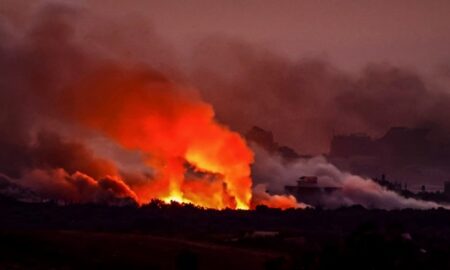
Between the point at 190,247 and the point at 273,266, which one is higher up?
the point at 190,247

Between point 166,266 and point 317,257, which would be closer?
point 317,257

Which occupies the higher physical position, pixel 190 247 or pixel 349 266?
pixel 190 247

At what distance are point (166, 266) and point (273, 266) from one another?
2393 inches

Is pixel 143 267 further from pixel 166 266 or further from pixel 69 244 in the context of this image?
pixel 69 244

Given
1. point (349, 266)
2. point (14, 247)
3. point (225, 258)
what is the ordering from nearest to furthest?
point (349, 266) < point (14, 247) < point (225, 258)

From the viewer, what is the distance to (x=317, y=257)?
108 meters

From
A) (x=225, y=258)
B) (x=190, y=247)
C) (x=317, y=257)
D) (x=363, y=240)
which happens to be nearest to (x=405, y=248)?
(x=363, y=240)

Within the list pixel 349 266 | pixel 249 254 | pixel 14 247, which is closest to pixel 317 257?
pixel 349 266

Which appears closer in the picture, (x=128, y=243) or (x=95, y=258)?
(x=95, y=258)

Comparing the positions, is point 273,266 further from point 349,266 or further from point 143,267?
point 143,267

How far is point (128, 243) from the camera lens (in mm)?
187750

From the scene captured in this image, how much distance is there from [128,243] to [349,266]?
95709 mm

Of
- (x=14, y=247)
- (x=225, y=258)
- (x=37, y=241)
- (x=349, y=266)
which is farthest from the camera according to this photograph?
(x=225, y=258)

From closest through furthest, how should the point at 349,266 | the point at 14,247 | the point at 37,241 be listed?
the point at 349,266 → the point at 14,247 → the point at 37,241
